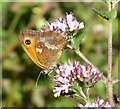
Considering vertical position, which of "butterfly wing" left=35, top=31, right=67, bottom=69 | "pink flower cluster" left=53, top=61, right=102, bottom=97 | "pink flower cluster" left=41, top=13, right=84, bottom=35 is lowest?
"pink flower cluster" left=53, top=61, right=102, bottom=97

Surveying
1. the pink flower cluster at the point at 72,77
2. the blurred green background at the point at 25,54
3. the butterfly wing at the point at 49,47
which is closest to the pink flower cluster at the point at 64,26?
the butterfly wing at the point at 49,47

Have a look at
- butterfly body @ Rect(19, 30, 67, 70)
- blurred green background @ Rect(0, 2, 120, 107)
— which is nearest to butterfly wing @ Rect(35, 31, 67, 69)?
butterfly body @ Rect(19, 30, 67, 70)

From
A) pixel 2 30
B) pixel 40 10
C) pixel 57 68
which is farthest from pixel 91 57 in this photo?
pixel 57 68

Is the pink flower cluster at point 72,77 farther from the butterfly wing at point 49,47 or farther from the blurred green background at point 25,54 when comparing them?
the blurred green background at point 25,54

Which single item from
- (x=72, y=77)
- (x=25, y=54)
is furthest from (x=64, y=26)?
(x=25, y=54)

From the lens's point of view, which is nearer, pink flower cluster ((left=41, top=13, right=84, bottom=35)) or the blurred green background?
pink flower cluster ((left=41, top=13, right=84, bottom=35))

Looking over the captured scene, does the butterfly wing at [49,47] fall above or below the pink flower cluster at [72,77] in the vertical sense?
above

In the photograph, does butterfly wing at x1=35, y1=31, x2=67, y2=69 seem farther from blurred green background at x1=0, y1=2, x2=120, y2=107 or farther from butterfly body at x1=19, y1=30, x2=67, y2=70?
blurred green background at x1=0, y1=2, x2=120, y2=107
